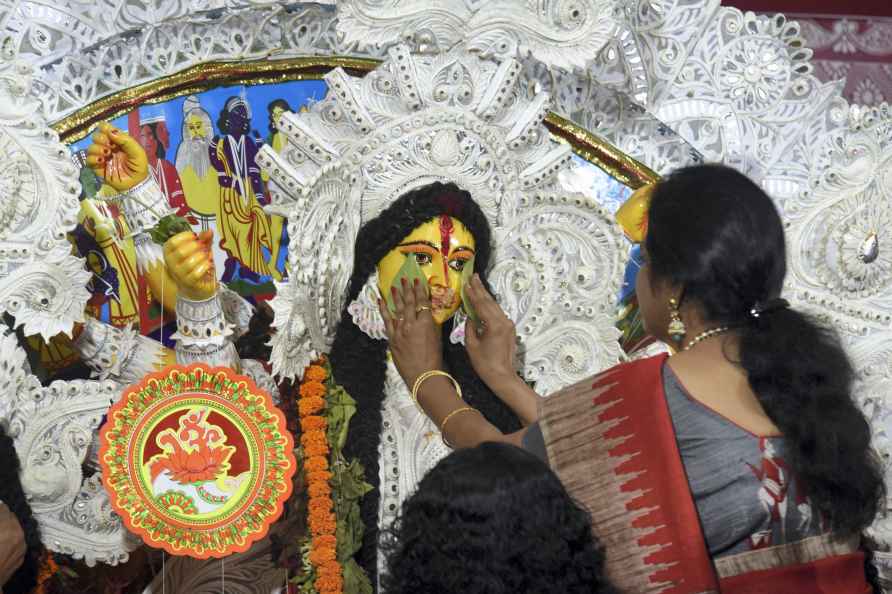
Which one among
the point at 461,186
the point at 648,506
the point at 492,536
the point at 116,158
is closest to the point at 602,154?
the point at 461,186

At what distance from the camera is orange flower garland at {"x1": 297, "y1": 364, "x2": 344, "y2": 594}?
11.5ft

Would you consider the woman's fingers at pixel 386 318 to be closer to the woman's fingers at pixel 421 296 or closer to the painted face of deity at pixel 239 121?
the woman's fingers at pixel 421 296

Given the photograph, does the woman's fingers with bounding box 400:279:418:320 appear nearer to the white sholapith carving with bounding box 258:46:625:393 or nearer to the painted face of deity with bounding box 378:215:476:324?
the painted face of deity with bounding box 378:215:476:324

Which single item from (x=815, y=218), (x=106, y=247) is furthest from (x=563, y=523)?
(x=815, y=218)

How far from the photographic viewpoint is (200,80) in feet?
12.7

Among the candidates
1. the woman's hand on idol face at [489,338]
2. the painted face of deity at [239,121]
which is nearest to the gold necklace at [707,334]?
the woman's hand on idol face at [489,338]

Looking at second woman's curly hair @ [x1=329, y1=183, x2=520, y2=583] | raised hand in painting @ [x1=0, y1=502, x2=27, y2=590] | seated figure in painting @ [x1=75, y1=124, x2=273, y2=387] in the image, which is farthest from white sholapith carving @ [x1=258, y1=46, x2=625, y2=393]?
raised hand in painting @ [x1=0, y1=502, x2=27, y2=590]

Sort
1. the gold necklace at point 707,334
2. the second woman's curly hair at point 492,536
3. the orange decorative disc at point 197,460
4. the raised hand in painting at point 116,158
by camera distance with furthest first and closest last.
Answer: the raised hand in painting at point 116,158 < the orange decorative disc at point 197,460 < the gold necklace at point 707,334 < the second woman's curly hair at point 492,536

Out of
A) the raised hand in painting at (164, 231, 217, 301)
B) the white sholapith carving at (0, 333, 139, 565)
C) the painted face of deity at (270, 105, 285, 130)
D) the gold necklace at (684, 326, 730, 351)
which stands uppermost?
the painted face of deity at (270, 105, 285, 130)

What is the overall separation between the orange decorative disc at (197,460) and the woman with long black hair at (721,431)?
3.31 feet

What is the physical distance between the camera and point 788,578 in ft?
7.61

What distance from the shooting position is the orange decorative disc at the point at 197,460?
126 inches

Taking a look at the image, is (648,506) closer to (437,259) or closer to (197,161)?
(437,259)

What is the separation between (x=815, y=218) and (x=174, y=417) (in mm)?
2168
